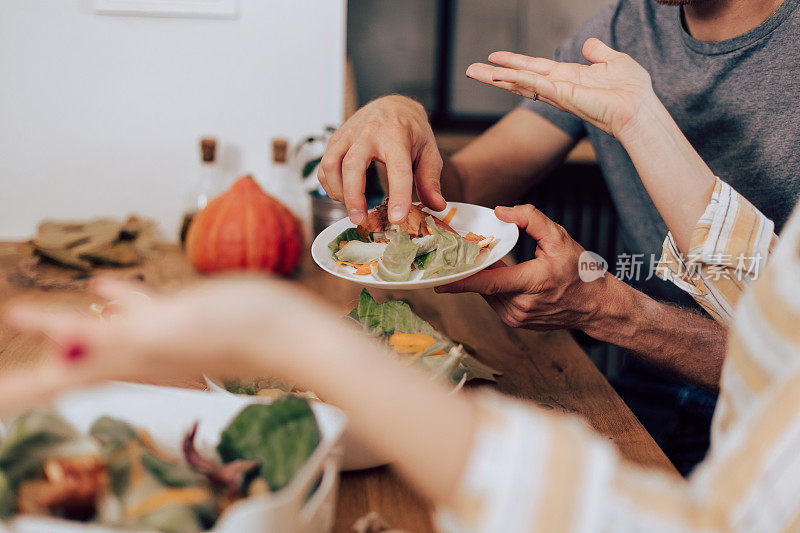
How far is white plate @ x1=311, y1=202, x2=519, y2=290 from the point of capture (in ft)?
2.70

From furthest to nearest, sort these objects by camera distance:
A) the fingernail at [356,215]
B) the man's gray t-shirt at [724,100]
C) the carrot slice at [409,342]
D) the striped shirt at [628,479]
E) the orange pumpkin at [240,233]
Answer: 1. the orange pumpkin at [240,233]
2. the man's gray t-shirt at [724,100]
3. the fingernail at [356,215]
4. the carrot slice at [409,342]
5. the striped shirt at [628,479]

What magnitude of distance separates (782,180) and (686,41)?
0.37 metres

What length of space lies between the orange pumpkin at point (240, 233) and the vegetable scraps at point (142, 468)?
0.81m

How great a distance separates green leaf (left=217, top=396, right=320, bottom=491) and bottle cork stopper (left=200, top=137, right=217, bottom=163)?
1103mm

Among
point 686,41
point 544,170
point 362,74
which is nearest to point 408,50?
point 362,74

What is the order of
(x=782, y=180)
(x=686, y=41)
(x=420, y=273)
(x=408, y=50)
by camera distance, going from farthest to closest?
(x=408, y=50) → (x=686, y=41) → (x=782, y=180) → (x=420, y=273)

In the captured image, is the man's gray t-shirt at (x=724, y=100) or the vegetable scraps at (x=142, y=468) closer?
the vegetable scraps at (x=142, y=468)

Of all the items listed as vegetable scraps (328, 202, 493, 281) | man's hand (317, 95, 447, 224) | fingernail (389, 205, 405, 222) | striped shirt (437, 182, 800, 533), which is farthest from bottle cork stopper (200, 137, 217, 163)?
striped shirt (437, 182, 800, 533)

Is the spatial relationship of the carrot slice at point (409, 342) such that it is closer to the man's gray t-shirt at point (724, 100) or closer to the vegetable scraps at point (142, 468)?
the vegetable scraps at point (142, 468)

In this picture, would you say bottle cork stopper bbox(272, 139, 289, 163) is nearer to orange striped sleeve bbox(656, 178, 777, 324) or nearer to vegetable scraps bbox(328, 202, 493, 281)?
vegetable scraps bbox(328, 202, 493, 281)

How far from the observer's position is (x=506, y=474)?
423 millimetres

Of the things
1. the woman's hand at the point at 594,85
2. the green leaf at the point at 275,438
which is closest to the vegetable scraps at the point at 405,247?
the woman's hand at the point at 594,85

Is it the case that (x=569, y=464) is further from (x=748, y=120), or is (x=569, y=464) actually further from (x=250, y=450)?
(x=748, y=120)

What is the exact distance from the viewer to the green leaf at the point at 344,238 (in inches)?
39.3
